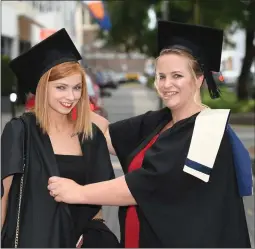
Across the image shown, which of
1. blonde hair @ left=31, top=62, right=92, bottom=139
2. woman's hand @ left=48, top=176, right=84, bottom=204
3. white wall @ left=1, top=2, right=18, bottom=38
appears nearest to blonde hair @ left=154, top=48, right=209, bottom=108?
blonde hair @ left=31, top=62, right=92, bottom=139

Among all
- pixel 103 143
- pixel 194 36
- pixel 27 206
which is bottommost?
pixel 27 206

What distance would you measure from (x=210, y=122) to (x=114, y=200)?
0.51 metres

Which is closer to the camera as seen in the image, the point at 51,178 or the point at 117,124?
the point at 51,178

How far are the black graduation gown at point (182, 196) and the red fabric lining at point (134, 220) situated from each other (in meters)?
0.17

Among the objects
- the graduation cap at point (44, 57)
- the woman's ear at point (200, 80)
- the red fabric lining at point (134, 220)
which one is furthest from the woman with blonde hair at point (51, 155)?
the woman's ear at point (200, 80)

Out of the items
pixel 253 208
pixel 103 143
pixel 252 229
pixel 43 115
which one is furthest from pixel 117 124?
pixel 253 208

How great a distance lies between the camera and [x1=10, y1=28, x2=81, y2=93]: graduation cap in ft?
10.2

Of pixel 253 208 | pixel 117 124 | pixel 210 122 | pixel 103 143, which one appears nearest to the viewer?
pixel 210 122

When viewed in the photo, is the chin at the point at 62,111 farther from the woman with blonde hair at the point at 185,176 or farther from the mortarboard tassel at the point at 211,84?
the mortarboard tassel at the point at 211,84

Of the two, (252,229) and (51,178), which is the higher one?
(51,178)

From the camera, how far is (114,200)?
2771 millimetres

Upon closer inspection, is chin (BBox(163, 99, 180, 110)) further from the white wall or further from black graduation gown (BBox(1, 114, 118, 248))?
the white wall

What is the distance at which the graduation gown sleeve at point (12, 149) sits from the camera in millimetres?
2855

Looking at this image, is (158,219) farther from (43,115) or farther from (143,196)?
(43,115)
